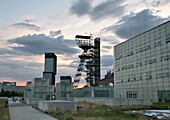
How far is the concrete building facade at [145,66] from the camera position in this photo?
5509 centimetres

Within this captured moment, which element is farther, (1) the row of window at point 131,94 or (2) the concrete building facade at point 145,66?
(1) the row of window at point 131,94

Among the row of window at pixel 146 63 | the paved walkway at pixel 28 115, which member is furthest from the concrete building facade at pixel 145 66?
the paved walkway at pixel 28 115

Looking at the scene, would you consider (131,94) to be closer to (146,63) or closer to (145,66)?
(145,66)

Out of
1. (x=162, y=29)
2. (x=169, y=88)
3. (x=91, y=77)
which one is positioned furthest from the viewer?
(x=91, y=77)

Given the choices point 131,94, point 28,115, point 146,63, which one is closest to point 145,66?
point 146,63

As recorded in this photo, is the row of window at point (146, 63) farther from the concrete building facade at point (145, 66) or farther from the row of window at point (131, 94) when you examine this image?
the row of window at point (131, 94)

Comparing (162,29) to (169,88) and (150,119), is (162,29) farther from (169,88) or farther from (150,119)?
(150,119)

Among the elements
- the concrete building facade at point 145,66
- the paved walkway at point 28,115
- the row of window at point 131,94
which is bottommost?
the paved walkway at point 28,115

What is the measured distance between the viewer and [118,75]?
82.1m

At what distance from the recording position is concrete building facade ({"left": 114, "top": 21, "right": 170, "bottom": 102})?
55.1 m

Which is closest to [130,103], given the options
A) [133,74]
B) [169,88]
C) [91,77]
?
[169,88]

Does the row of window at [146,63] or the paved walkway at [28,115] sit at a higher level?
the row of window at [146,63]

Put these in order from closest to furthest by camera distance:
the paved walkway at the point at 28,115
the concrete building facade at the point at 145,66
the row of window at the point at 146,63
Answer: the paved walkway at the point at 28,115, the row of window at the point at 146,63, the concrete building facade at the point at 145,66

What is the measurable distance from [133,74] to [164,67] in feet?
52.9
